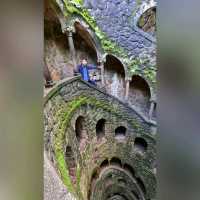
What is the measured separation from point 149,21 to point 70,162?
65cm

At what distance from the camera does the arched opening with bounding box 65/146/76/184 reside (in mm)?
1437

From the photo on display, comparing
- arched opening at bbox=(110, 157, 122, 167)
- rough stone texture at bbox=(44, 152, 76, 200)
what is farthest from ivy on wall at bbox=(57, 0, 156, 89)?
rough stone texture at bbox=(44, 152, 76, 200)

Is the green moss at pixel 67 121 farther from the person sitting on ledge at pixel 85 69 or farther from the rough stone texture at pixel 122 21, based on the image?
the rough stone texture at pixel 122 21

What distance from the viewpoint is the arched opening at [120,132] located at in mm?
1435

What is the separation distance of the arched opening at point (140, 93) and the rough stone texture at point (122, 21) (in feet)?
0.34

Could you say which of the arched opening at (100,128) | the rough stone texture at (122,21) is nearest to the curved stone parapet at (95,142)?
the arched opening at (100,128)

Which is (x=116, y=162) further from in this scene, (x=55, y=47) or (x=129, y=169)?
(x=55, y=47)

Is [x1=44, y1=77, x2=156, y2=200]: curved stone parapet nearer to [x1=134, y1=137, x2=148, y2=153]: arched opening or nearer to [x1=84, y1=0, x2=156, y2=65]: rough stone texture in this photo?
[x1=134, y1=137, x2=148, y2=153]: arched opening
